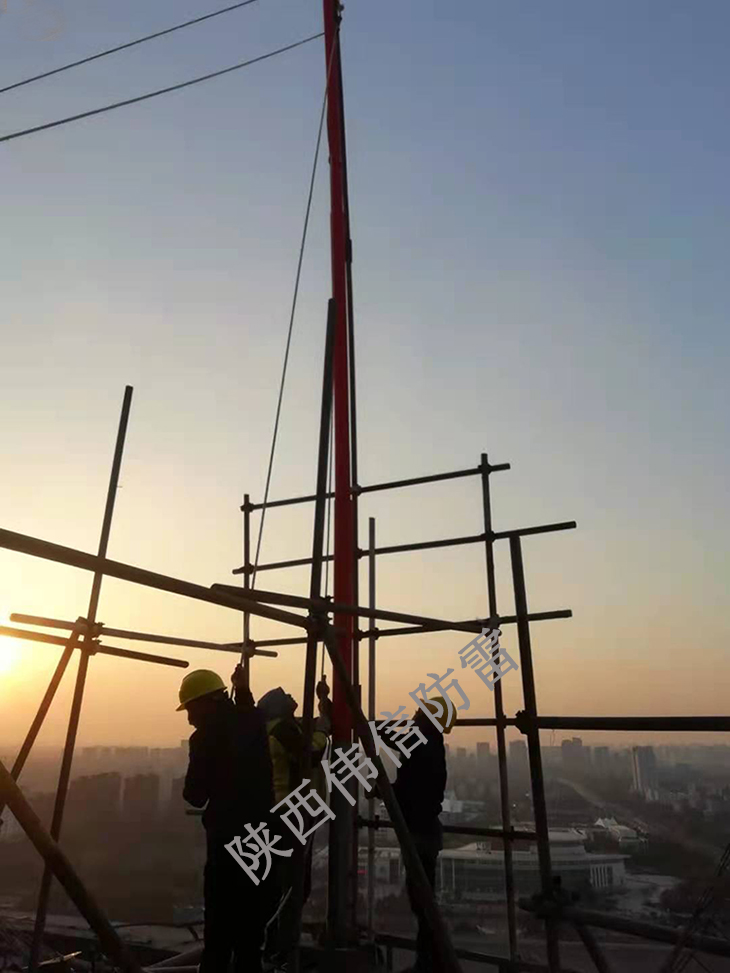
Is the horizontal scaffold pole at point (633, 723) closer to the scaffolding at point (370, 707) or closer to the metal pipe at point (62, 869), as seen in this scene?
the scaffolding at point (370, 707)

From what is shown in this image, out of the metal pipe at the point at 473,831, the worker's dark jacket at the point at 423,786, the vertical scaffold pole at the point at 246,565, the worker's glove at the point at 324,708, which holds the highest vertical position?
the vertical scaffold pole at the point at 246,565

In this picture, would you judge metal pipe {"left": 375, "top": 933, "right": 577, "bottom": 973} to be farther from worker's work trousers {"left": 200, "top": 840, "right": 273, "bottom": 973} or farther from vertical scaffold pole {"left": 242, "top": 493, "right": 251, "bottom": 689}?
vertical scaffold pole {"left": 242, "top": 493, "right": 251, "bottom": 689}

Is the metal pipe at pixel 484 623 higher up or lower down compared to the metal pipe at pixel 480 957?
higher up

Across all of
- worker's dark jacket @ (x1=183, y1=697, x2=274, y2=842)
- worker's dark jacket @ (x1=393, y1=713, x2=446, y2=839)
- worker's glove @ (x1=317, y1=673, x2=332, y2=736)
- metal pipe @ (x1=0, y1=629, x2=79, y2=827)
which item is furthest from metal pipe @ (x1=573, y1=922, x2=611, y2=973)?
metal pipe @ (x1=0, y1=629, x2=79, y2=827)

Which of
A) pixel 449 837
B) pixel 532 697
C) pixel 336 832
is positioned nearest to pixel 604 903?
pixel 532 697

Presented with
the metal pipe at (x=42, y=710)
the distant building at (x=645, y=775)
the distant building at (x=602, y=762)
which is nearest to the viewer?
the metal pipe at (x=42, y=710)

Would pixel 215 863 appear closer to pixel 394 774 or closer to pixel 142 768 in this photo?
pixel 394 774

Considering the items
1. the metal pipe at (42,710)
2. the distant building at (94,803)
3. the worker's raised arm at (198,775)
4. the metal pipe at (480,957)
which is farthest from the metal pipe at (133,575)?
the distant building at (94,803)

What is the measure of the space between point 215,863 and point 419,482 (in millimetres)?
3777

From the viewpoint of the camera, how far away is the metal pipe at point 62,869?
2.43m

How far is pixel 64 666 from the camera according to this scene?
4.88 meters

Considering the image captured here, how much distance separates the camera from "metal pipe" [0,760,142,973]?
2428 millimetres

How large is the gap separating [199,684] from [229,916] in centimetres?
132

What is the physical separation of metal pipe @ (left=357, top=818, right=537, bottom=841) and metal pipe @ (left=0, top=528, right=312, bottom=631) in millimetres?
2438
